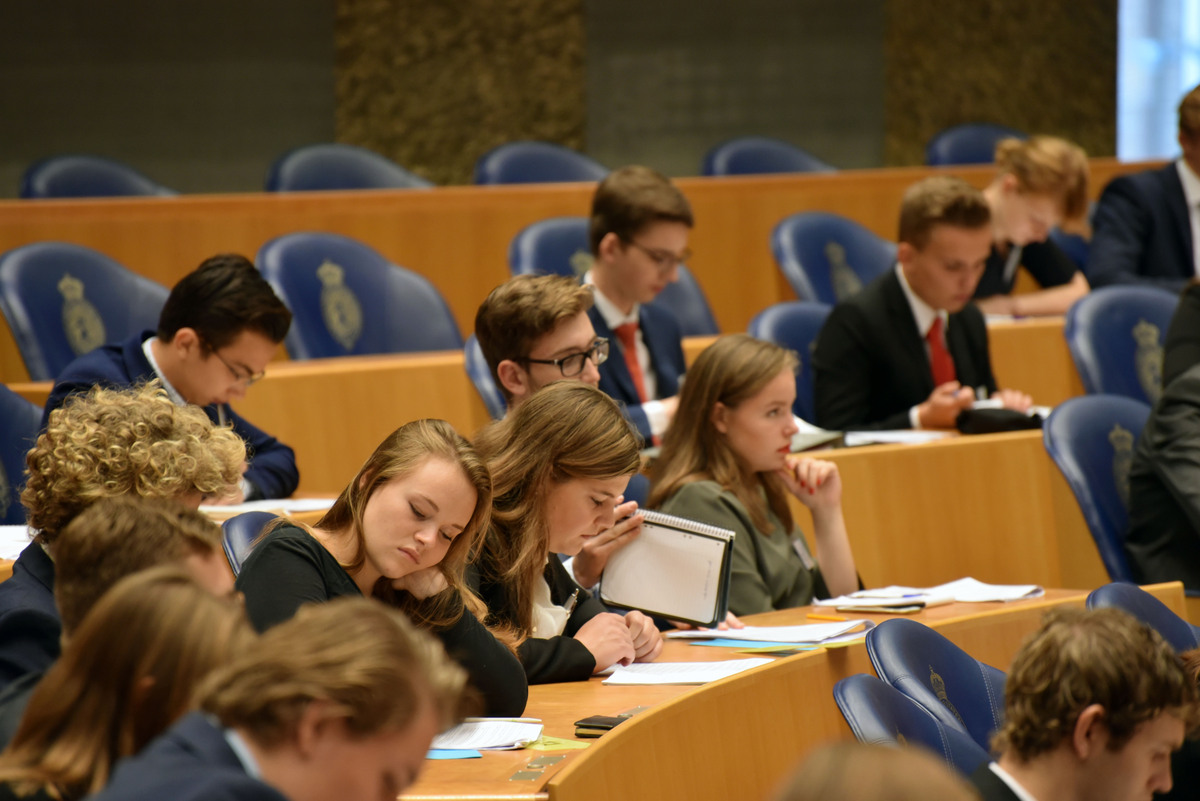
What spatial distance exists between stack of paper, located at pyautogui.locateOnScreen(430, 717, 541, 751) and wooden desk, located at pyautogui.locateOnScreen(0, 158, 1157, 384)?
3.08 meters

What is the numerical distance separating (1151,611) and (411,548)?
1.33m

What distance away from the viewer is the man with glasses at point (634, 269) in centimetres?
399

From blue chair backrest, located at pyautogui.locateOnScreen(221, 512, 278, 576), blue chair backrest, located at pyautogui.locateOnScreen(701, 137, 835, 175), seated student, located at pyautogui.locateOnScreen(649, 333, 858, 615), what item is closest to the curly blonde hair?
blue chair backrest, located at pyautogui.locateOnScreen(221, 512, 278, 576)

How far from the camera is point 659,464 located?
3182 millimetres

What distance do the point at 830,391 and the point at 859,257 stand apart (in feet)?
4.36

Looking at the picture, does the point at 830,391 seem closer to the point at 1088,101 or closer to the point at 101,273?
the point at 101,273

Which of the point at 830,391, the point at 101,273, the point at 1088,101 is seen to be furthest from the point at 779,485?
the point at 1088,101

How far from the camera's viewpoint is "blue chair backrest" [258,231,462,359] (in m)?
4.52

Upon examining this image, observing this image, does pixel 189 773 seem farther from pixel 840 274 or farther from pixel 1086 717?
pixel 840 274

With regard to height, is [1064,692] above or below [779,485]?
above

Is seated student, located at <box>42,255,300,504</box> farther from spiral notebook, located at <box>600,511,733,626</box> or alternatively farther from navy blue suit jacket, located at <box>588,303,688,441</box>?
navy blue suit jacket, located at <box>588,303,688,441</box>

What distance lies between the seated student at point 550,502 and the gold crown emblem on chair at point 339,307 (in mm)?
2149

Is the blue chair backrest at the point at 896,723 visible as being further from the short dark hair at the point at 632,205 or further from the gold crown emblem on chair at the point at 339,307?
the gold crown emblem on chair at the point at 339,307

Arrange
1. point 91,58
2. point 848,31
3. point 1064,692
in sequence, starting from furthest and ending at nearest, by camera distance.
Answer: point 848,31 → point 91,58 → point 1064,692
